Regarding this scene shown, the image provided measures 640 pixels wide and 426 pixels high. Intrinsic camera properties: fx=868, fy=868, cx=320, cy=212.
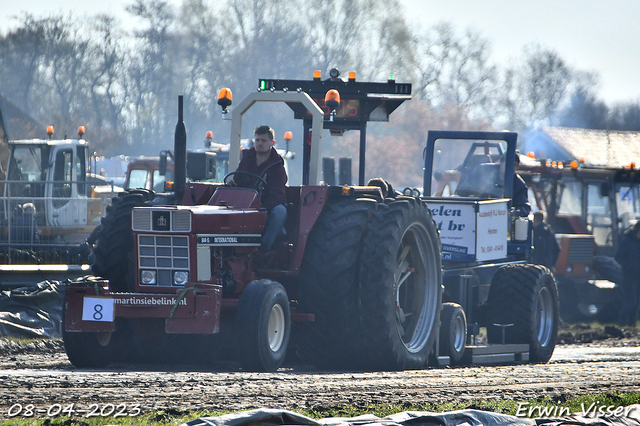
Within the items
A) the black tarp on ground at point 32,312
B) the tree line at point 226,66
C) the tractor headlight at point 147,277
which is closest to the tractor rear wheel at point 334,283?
the tractor headlight at point 147,277

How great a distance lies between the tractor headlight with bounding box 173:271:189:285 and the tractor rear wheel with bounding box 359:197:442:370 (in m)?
1.48

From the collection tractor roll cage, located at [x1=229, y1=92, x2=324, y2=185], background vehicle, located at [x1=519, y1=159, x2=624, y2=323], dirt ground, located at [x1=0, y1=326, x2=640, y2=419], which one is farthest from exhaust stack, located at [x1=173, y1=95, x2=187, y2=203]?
background vehicle, located at [x1=519, y1=159, x2=624, y2=323]

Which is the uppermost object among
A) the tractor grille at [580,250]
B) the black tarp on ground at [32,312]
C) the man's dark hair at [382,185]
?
the man's dark hair at [382,185]

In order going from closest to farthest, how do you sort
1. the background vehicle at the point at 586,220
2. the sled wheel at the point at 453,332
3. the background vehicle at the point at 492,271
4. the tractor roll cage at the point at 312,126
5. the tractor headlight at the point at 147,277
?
the tractor headlight at the point at 147,277, the tractor roll cage at the point at 312,126, the sled wheel at the point at 453,332, the background vehicle at the point at 492,271, the background vehicle at the point at 586,220

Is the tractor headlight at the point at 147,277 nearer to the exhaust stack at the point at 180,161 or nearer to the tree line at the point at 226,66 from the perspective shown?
the exhaust stack at the point at 180,161

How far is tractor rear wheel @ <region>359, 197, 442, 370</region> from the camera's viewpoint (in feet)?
24.2

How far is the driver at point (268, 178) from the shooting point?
730cm

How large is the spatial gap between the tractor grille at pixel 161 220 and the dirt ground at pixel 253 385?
1.13m

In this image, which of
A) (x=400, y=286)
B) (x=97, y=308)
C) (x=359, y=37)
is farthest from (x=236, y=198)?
(x=359, y=37)

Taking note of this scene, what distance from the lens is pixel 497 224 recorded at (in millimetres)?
10438

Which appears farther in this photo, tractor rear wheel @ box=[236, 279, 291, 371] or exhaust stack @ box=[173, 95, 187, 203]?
exhaust stack @ box=[173, 95, 187, 203]

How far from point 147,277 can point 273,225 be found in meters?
1.12
